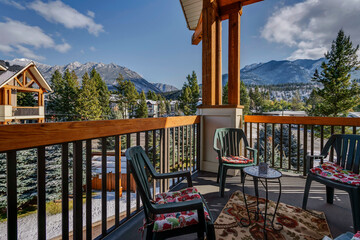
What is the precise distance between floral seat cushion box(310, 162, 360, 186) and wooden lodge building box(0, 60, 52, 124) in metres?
2.62

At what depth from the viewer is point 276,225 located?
5.25 ft

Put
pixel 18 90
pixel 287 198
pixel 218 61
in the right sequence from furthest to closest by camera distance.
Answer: pixel 218 61 → pixel 18 90 → pixel 287 198

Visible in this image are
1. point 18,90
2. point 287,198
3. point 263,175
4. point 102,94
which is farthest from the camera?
point 102,94

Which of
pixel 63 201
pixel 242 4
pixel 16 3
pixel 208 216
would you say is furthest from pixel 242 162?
pixel 16 3

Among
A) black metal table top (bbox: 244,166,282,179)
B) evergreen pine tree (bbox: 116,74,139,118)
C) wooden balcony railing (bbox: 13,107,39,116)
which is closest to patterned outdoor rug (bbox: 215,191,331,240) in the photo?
black metal table top (bbox: 244,166,282,179)

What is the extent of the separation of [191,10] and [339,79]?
14687 millimetres

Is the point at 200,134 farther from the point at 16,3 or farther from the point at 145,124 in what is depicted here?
the point at 16,3

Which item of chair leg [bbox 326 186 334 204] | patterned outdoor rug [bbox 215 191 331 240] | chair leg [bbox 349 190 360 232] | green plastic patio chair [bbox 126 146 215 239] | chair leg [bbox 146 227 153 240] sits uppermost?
green plastic patio chair [bbox 126 146 215 239]

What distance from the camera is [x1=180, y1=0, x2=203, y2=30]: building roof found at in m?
3.74

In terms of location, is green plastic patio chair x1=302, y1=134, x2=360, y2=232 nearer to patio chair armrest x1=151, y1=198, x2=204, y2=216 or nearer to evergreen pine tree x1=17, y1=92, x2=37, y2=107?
patio chair armrest x1=151, y1=198, x2=204, y2=216

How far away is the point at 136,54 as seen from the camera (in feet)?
79.9

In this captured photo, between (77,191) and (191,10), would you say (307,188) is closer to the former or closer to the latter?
(77,191)

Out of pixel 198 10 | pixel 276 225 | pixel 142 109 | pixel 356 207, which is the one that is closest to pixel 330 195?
pixel 356 207

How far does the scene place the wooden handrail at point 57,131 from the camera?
78 cm
